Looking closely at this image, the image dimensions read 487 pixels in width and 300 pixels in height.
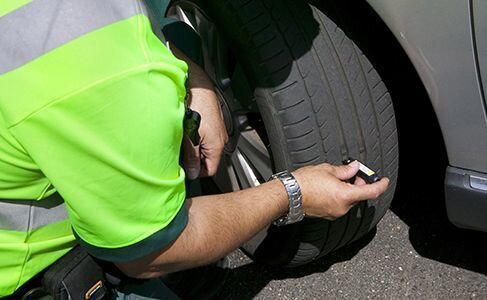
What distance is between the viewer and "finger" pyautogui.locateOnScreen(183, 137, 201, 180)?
163 cm

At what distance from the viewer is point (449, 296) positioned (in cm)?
217

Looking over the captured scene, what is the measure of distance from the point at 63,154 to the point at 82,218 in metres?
0.13

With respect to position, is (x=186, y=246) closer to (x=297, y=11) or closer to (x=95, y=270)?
(x=95, y=270)

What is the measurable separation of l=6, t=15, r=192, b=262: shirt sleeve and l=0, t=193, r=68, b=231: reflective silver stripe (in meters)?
0.12

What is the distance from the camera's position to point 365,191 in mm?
1729

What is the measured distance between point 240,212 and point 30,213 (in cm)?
42

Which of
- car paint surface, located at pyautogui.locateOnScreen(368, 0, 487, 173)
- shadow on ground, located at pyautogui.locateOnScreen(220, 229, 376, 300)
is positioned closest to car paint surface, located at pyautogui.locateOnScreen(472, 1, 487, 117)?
car paint surface, located at pyautogui.locateOnScreen(368, 0, 487, 173)

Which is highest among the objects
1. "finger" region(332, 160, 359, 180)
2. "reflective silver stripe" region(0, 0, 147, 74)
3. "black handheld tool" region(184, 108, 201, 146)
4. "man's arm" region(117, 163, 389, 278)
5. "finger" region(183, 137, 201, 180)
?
"reflective silver stripe" region(0, 0, 147, 74)

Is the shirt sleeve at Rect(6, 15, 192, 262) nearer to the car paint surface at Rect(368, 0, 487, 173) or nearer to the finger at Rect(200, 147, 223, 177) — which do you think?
the finger at Rect(200, 147, 223, 177)

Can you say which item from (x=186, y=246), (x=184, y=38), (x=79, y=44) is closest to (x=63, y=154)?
(x=79, y=44)

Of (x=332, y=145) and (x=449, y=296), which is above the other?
(x=332, y=145)

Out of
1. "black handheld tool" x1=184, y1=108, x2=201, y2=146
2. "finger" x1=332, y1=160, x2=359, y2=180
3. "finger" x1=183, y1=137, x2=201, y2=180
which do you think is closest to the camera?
"black handheld tool" x1=184, y1=108, x2=201, y2=146

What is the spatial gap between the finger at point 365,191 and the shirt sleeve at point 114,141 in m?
0.52

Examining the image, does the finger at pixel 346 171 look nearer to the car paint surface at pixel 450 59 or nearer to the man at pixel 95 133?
the car paint surface at pixel 450 59
